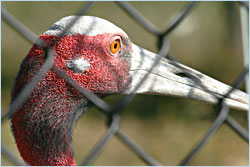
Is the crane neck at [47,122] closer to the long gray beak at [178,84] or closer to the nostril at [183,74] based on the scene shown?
the long gray beak at [178,84]

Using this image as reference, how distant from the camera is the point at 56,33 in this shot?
1.41 m

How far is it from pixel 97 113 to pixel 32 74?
109 inches

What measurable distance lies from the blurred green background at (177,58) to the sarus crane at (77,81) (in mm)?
2305

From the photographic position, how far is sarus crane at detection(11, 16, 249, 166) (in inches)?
55.8

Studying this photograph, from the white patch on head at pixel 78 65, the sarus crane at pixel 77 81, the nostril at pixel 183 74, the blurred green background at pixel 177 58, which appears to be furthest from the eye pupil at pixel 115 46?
the blurred green background at pixel 177 58

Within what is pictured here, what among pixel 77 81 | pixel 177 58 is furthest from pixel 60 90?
pixel 177 58

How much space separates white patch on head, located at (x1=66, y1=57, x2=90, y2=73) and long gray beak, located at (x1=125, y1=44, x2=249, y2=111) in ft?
0.57

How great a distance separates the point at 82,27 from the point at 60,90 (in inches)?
9.0

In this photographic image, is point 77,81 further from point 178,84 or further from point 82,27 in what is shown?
point 178,84

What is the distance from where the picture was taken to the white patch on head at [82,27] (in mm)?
1413

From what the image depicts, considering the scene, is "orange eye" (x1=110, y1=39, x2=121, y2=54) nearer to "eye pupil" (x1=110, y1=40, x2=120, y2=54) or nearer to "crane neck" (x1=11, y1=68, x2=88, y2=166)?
"eye pupil" (x1=110, y1=40, x2=120, y2=54)

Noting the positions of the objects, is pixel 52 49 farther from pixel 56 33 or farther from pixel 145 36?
pixel 145 36

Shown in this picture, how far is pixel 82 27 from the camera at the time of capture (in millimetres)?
1427

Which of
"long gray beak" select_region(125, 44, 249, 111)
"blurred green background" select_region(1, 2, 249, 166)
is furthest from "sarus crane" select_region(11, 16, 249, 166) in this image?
"blurred green background" select_region(1, 2, 249, 166)
